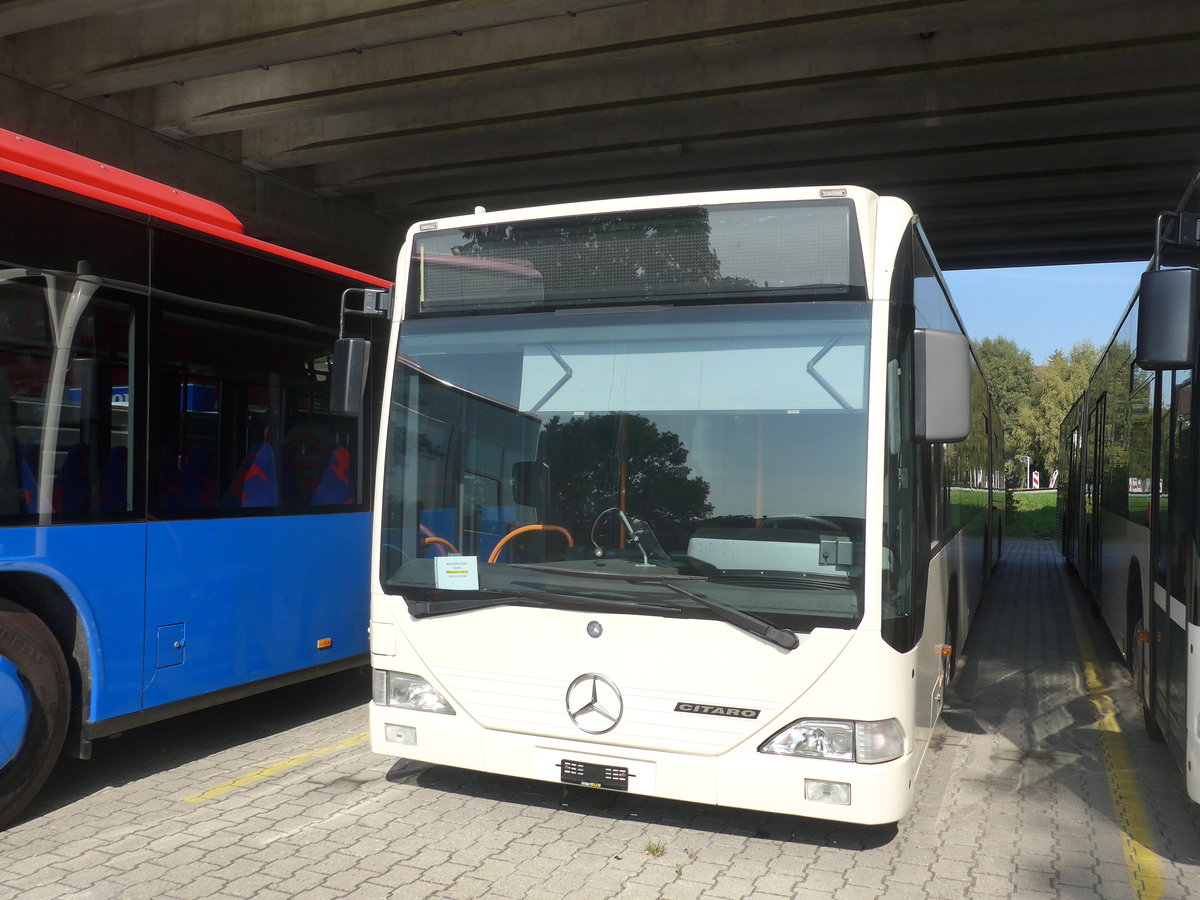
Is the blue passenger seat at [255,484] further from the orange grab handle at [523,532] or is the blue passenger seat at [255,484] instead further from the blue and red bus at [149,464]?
the orange grab handle at [523,532]

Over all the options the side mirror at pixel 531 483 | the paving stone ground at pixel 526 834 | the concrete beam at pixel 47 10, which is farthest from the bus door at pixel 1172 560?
the concrete beam at pixel 47 10

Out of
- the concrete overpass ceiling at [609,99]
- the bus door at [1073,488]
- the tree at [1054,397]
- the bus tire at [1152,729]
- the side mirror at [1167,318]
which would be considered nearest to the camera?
the side mirror at [1167,318]

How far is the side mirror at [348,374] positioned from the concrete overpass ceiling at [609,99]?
2.31 metres

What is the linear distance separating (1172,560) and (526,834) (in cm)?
346

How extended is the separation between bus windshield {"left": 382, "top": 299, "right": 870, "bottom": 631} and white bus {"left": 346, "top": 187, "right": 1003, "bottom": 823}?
0.01 metres

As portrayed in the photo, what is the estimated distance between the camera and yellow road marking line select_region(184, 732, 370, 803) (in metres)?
5.53

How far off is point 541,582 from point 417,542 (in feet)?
2.19

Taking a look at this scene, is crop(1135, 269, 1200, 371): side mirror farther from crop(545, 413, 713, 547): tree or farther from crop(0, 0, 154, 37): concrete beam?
crop(0, 0, 154, 37): concrete beam

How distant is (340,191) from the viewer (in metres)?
16.0

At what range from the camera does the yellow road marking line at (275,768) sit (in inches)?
218

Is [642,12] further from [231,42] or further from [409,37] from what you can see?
[231,42]

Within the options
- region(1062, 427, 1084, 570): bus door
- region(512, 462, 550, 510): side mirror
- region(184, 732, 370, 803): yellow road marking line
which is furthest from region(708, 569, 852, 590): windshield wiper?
region(1062, 427, 1084, 570): bus door

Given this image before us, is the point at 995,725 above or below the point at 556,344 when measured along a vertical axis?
below

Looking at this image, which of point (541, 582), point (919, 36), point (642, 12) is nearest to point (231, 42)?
point (642, 12)
